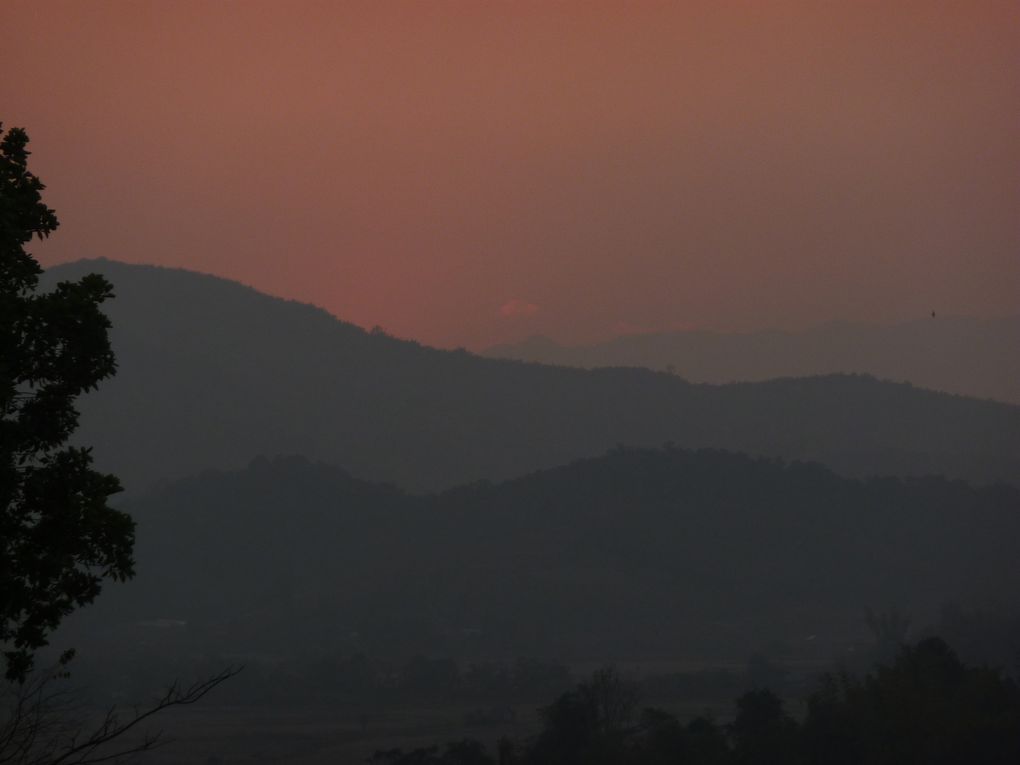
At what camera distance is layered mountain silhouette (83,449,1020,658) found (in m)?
129

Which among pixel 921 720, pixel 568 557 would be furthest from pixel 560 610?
pixel 921 720

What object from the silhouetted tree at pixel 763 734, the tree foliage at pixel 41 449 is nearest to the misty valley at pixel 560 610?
the silhouetted tree at pixel 763 734

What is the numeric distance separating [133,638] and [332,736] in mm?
49756

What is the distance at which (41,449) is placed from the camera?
15305mm

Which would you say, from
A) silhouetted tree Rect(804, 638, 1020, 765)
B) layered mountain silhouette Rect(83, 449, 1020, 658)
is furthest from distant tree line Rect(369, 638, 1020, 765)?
layered mountain silhouette Rect(83, 449, 1020, 658)

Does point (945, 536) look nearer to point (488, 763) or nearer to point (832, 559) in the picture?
point (832, 559)

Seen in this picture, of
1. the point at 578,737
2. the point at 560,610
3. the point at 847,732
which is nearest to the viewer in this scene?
the point at 847,732

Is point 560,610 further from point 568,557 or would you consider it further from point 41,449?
point 41,449

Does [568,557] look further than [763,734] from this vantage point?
Yes

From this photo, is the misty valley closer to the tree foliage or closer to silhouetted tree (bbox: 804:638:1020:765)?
silhouetted tree (bbox: 804:638:1020:765)

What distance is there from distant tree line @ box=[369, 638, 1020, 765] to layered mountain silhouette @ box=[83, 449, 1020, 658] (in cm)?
6218

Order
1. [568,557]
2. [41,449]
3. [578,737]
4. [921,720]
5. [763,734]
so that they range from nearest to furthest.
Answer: [41,449], [921,720], [763,734], [578,737], [568,557]

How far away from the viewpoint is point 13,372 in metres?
14.8

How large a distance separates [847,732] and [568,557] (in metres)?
91.9
